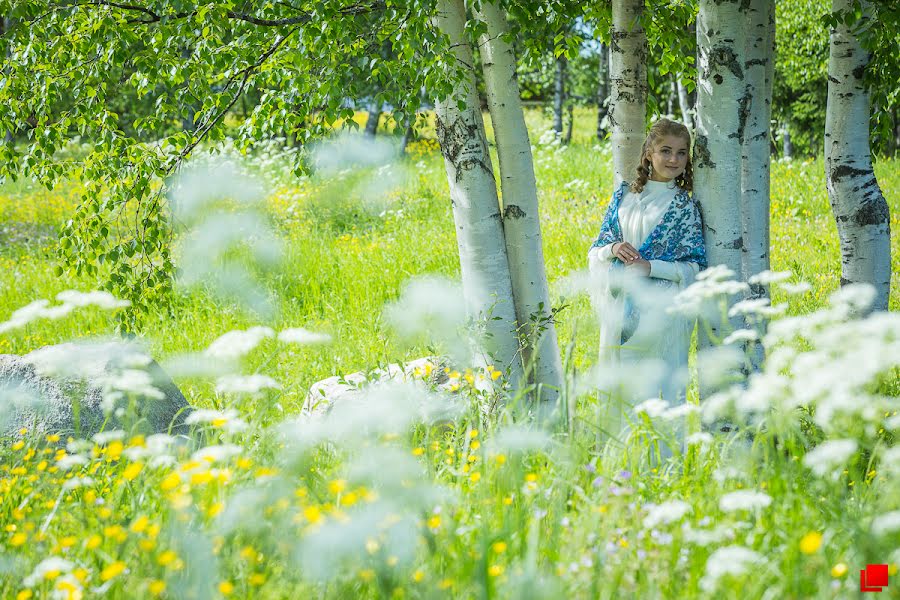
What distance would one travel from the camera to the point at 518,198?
4.25 metres

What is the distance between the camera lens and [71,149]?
21.3m

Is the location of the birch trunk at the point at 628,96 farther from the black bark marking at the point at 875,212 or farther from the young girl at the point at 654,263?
the black bark marking at the point at 875,212

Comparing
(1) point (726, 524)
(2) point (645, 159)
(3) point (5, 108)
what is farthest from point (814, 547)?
(3) point (5, 108)

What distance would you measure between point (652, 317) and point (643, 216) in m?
0.50

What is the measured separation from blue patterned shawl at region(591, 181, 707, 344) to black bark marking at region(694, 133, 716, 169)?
184 millimetres

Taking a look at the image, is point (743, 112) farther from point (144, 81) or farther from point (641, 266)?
point (144, 81)

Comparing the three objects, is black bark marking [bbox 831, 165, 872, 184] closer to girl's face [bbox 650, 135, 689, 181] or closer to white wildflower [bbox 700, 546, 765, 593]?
girl's face [bbox 650, 135, 689, 181]

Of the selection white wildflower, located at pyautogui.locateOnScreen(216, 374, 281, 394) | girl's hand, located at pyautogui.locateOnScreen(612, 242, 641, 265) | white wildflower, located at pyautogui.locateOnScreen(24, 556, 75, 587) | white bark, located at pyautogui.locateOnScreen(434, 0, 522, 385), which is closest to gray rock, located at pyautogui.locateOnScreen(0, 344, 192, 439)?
white wildflower, located at pyautogui.locateOnScreen(216, 374, 281, 394)

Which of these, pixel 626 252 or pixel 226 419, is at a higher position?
pixel 626 252

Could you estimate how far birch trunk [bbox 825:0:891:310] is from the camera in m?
4.54

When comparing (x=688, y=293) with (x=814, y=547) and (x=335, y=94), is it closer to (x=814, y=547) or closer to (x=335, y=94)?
(x=814, y=547)

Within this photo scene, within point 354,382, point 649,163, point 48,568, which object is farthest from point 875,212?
point 48,568

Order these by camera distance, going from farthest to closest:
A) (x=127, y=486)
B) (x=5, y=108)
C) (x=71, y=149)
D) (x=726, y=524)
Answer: (x=71, y=149), (x=5, y=108), (x=127, y=486), (x=726, y=524)

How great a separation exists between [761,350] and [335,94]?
240 centimetres
